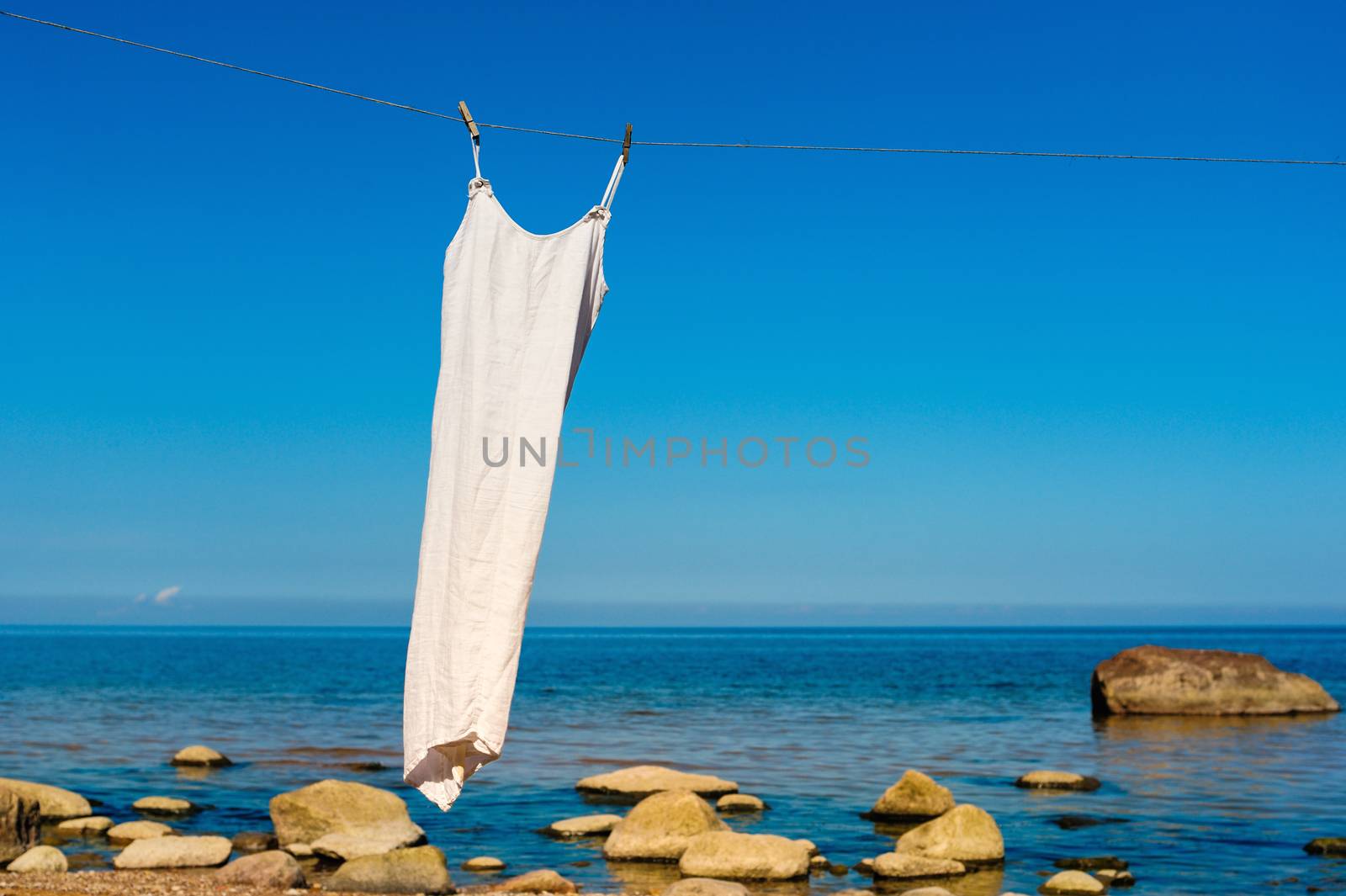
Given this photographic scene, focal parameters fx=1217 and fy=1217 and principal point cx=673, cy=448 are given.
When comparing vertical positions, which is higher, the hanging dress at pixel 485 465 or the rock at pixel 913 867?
the hanging dress at pixel 485 465

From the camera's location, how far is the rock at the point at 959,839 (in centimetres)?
1698

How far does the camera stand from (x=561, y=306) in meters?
6.29

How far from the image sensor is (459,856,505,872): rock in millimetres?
16734

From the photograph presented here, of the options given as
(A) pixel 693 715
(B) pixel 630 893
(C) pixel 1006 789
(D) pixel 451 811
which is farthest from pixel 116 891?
(A) pixel 693 715

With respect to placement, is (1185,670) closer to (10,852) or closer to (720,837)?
(720,837)

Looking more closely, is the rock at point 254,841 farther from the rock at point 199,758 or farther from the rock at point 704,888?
the rock at point 199,758

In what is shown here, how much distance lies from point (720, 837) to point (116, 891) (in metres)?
7.45

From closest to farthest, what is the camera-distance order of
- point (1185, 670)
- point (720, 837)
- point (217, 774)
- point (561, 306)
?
point (561, 306) < point (720, 837) < point (217, 774) < point (1185, 670)

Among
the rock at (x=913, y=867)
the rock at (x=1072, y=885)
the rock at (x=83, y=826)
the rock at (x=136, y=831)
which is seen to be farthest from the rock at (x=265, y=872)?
the rock at (x=1072, y=885)

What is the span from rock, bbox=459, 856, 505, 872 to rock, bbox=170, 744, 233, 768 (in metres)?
13.0

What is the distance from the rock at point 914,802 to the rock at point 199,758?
50.3 feet

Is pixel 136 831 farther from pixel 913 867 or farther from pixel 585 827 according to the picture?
pixel 913 867

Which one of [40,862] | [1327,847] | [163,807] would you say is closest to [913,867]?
[1327,847]

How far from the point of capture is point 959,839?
17.2m
